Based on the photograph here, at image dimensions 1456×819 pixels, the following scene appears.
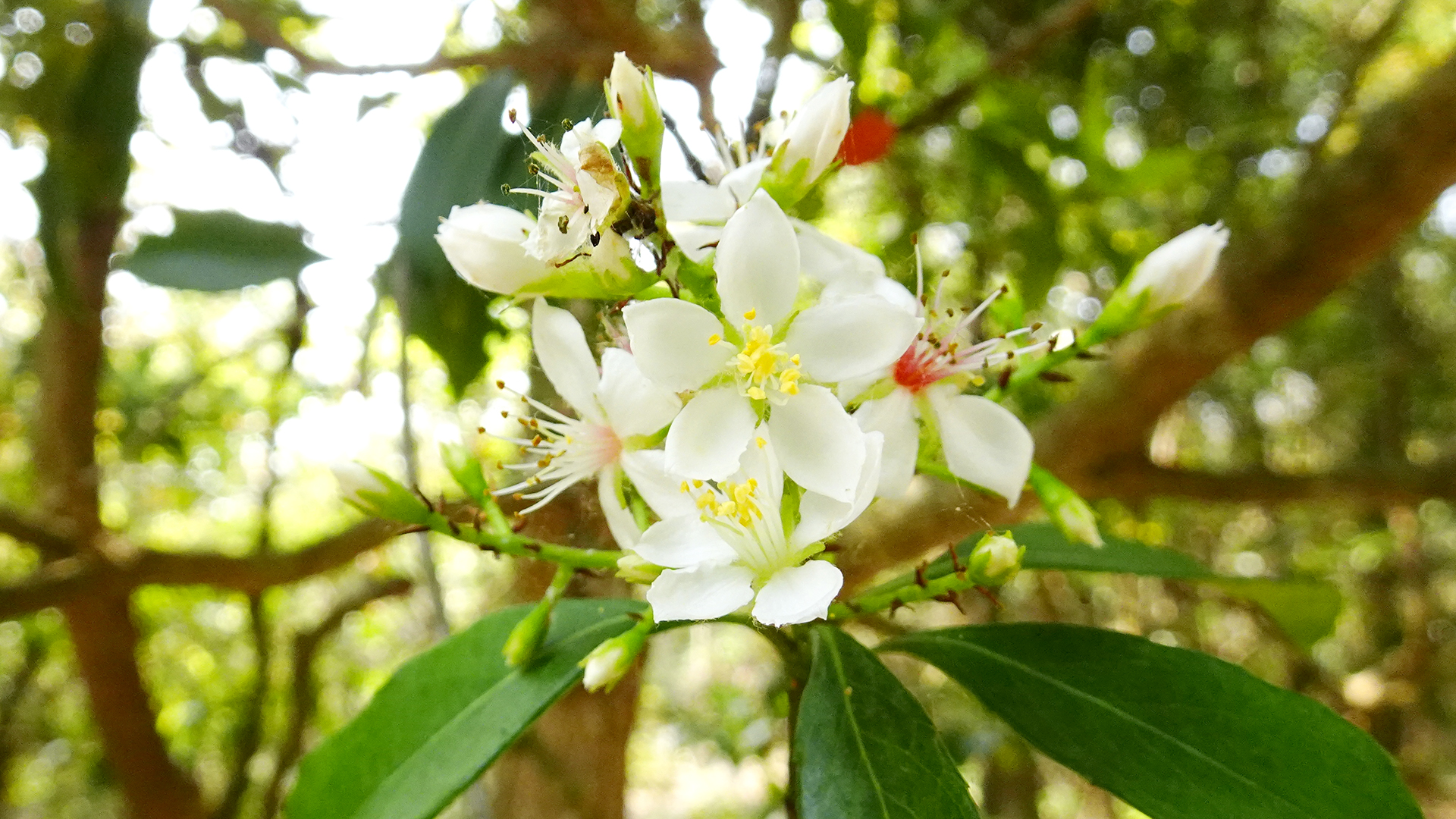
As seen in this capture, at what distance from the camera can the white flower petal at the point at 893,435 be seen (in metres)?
0.59

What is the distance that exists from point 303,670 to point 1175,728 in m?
1.98

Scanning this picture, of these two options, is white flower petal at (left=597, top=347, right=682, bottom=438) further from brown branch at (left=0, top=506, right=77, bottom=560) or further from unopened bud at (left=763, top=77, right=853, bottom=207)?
brown branch at (left=0, top=506, right=77, bottom=560)

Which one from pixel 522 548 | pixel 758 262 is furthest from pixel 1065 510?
pixel 522 548

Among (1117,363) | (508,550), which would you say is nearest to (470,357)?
(508,550)

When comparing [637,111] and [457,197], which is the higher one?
[637,111]

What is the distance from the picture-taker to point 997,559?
564mm

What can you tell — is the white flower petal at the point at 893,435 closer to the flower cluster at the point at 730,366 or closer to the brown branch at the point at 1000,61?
the flower cluster at the point at 730,366

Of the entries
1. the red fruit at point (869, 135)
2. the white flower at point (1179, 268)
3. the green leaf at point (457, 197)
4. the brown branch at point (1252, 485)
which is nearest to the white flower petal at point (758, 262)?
the white flower at point (1179, 268)

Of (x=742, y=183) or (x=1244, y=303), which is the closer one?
(x=742, y=183)

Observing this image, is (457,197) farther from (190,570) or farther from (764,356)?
(190,570)

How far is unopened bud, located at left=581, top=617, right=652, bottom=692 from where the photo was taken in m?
0.58

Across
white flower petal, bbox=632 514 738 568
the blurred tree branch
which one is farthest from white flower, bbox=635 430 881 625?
the blurred tree branch

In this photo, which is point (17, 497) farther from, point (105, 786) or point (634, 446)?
point (634, 446)

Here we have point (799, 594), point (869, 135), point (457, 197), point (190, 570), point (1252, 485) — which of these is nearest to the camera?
point (799, 594)
